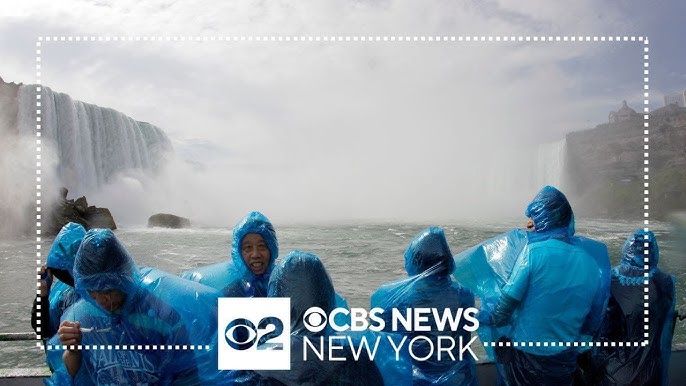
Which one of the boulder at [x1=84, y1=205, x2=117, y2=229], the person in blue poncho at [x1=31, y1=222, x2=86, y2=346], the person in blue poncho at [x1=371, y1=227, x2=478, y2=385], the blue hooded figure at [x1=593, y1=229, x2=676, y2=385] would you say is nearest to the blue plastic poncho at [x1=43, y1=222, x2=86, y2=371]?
the person in blue poncho at [x1=31, y1=222, x2=86, y2=346]

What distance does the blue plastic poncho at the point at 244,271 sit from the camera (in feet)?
5.82

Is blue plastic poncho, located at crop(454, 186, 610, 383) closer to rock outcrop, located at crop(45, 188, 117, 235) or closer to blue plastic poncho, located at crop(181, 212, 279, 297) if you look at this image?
blue plastic poncho, located at crop(181, 212, 279, 297)

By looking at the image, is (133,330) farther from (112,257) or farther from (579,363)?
(579,363)

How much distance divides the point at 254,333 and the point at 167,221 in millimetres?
22678

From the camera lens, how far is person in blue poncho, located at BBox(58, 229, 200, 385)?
1299mm

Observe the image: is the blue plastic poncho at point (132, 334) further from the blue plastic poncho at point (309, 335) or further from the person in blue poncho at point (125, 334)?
the blue plastic poncho at point (309, 335)

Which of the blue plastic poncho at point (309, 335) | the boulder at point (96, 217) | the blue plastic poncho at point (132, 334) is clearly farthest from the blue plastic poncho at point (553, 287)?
the boulder at point (96, 217)

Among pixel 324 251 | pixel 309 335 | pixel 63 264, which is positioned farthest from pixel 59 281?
pixel 324 251

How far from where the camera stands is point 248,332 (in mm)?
1615

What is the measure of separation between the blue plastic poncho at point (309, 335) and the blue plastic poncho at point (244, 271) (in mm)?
570

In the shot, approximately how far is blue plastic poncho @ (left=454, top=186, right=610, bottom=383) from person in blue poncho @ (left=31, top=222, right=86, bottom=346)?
54.5 inches

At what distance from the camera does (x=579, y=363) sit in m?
1.96

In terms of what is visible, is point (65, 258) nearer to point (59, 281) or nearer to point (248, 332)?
point (59, 281)

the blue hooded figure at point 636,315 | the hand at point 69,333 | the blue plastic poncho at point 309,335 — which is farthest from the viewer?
the blue hooded figure at point 636,315
